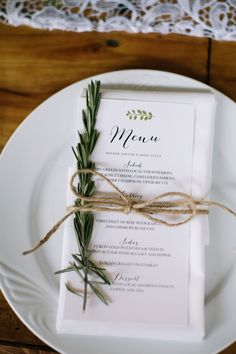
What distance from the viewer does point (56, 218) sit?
0.61m

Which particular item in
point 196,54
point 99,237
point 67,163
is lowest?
point 99,237

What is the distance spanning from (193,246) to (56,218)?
0.19 metres

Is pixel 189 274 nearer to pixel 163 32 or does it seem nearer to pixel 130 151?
pixel 130 151

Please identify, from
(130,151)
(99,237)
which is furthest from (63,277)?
(130,151)

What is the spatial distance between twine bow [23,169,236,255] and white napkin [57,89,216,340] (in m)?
0.01

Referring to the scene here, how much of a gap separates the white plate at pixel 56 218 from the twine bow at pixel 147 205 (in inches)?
1.5

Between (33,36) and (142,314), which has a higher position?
(33,36)

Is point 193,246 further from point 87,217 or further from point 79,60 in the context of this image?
point 79,60

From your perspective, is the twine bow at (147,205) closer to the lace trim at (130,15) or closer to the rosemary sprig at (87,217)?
the rosemary sprig at (87,217)

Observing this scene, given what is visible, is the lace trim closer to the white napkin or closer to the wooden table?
the wooden table

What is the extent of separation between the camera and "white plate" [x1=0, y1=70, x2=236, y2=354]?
1.87 ft

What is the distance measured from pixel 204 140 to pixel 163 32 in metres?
0.19

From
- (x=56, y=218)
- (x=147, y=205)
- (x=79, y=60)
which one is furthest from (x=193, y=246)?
(x=79, y=60)

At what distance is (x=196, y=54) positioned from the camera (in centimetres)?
65
